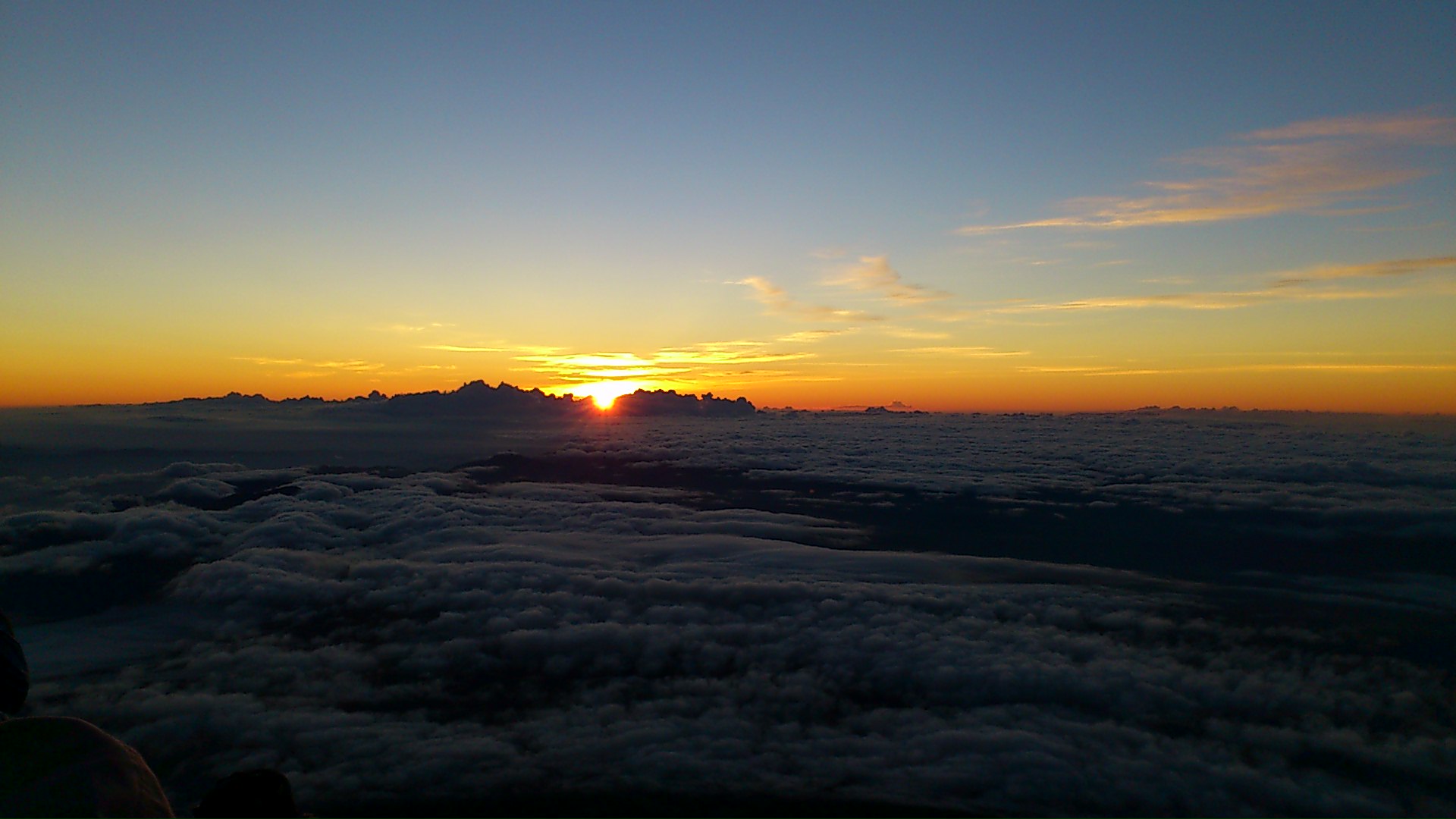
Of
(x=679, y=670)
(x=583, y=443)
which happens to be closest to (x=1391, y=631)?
(x=679, y=670)

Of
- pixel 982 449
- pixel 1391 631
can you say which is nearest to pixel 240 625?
pixel 1391 631

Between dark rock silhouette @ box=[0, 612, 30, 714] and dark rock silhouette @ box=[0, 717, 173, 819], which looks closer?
dark rock silhouette @ box=[0, 717, 173, 819]

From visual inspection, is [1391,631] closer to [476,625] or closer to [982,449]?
[476,625]

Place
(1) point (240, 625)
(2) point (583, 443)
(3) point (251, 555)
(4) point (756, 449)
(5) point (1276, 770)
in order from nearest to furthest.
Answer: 1. (5) point (1276, 770)
2. (1) point (240, 625)
3. (3) point (251, 555)
4. (4) point (756, 449)
5. (2) point (583, 443)

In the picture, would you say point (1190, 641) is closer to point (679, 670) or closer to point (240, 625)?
point (679, 670)

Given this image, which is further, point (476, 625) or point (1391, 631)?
point (1391, 631)

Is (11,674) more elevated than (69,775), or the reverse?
(69,775)

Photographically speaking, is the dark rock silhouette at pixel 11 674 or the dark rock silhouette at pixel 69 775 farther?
the dark rock silhouette at pixel 11 674

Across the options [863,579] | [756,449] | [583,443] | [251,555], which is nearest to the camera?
[863,579]

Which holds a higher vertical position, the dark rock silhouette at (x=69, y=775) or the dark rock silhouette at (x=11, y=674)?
the dark rock silhouette at (x=69, y=775)

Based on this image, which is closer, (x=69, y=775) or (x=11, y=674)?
(x=69, y=775)

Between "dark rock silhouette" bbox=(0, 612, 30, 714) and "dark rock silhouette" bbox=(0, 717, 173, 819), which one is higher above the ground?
"dark rock silhouette" bbox=(0, 717, 173, 819)
